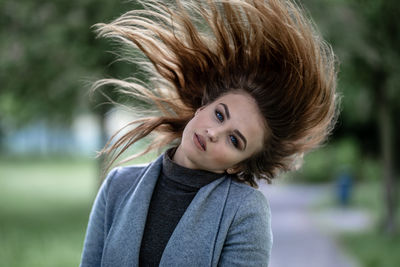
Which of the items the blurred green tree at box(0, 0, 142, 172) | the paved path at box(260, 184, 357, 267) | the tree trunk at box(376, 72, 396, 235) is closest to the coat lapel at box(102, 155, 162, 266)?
the paved path at box(260, 184, 357, 267)

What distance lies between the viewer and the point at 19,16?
29.8 feet

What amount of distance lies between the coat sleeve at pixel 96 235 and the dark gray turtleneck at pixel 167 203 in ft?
0.68

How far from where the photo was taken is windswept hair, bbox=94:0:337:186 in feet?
7.42

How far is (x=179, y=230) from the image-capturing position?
200cm

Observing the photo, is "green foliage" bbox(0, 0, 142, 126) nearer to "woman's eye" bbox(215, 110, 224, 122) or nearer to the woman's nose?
"woman's eye" bbox(215, 110, 224, 122)

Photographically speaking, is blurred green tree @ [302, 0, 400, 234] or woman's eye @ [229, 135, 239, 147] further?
blurred green tree @ [302, 0, 400, 234]

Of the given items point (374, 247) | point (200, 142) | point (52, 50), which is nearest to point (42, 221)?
point (52, 50)

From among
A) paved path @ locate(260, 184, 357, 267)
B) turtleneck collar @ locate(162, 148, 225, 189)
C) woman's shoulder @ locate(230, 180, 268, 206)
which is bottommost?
Answer: paved path @ locate(260, 184, 357, 267)

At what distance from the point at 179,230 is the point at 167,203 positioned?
169 mm

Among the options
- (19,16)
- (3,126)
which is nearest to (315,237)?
(19,16)

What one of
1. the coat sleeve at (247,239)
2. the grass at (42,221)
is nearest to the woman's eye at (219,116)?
the coat sleeve at (247,239)

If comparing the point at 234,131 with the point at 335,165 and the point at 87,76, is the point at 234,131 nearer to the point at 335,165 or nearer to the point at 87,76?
the point at 87,76

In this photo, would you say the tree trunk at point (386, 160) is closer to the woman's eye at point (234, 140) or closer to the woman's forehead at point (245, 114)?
the woman's forehead at point (245, 114)

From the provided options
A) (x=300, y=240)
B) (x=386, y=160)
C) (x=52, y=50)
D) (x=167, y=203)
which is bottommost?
(x=300, y=240)
